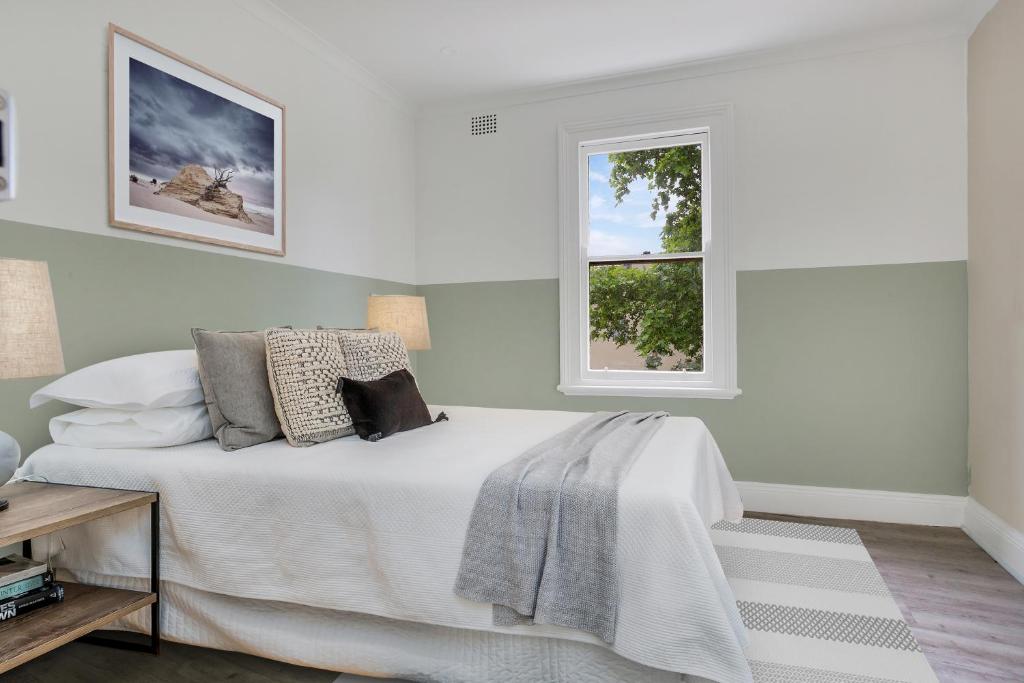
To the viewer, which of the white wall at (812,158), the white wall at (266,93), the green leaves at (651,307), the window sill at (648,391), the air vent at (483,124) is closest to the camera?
the white wall at (266,93)

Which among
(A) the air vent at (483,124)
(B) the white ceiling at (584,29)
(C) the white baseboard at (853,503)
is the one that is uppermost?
(B) the white ceiling at (584,29)

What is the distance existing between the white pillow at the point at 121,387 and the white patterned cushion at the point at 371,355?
601 mm

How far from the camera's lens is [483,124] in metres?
4.29

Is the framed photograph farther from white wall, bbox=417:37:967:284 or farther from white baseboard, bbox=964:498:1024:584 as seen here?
white baseboard, bbox=964:498:1024:584

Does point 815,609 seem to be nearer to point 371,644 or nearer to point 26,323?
point 371,644

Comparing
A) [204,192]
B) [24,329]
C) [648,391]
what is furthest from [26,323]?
[648,391]

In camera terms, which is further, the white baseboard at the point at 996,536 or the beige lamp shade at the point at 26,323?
the white baseboard at the point at 996,536

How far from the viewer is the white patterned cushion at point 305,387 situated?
7.11 ft

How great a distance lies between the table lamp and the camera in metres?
1.55

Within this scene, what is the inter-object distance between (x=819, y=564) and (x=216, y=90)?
11.5 feet

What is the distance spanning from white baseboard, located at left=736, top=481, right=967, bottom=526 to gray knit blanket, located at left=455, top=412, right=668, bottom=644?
235 cm

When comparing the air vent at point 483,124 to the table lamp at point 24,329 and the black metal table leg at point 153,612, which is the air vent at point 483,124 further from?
the black metal table leg at point 153,612

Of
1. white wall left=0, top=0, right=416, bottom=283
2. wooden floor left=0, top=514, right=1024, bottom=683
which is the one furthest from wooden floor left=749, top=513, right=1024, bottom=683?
white wall left=0, top=0, right=416, bottom=283

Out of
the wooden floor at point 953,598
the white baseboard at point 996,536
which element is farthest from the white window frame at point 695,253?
the white baseboard at point 996,536
